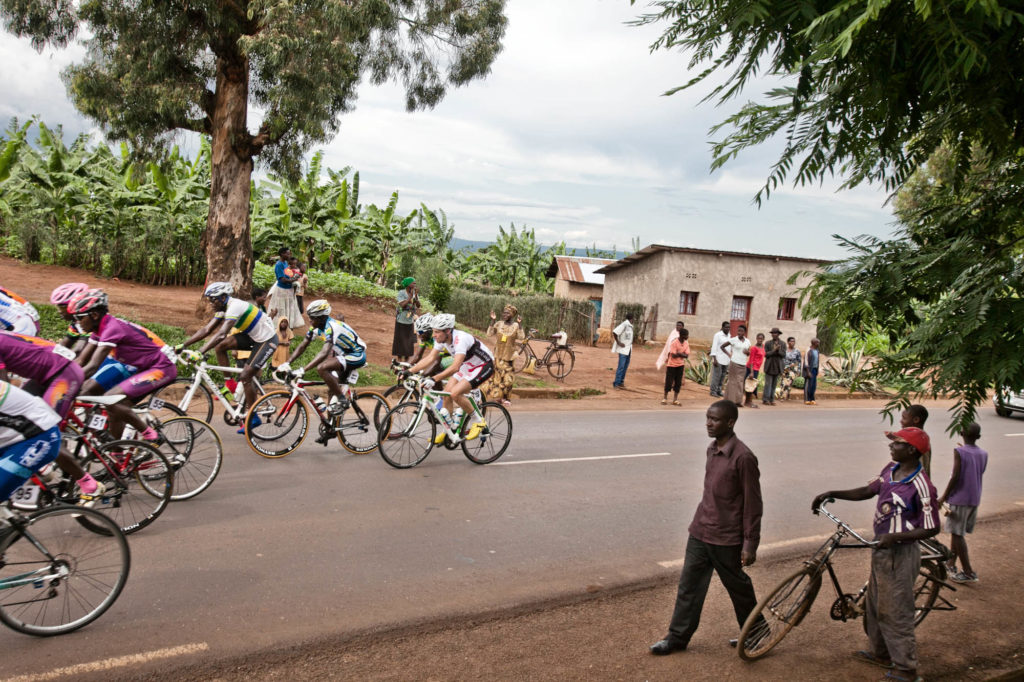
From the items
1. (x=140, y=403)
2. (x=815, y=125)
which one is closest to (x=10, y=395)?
(x=140, y=403)

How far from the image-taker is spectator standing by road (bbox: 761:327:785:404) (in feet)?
63.0

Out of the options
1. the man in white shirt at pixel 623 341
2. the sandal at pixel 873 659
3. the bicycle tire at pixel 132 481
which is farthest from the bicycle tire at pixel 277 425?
the man in white shirt at pixel 623 341

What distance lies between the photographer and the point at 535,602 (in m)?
5.70

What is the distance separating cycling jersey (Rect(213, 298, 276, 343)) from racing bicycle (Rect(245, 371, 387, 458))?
0.80 meters

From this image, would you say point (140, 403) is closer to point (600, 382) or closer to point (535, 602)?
point (535, 602)

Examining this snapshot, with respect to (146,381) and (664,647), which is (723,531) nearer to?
(664,647)

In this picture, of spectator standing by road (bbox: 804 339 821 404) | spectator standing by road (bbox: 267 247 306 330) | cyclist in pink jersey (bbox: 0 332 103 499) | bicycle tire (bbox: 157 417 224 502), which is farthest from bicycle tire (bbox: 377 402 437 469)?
spectator standing by road (bbox: 804 339 821 404)

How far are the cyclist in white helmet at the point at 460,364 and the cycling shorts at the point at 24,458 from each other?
5.02m

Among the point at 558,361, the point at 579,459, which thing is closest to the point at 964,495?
the point at 579,459

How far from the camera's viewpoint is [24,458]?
4547 millimetres

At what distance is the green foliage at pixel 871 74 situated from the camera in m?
2.68

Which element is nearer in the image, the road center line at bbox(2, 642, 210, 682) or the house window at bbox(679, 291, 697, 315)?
the road center line at bbox(2, 642, 210, 682)

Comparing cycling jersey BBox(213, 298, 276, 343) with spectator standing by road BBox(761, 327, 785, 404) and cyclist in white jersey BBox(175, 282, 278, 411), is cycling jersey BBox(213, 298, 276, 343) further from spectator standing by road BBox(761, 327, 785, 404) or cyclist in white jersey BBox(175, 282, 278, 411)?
spectator standing by road BBox(761, 327, 785, 404)

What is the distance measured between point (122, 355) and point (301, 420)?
2668 millimetres
